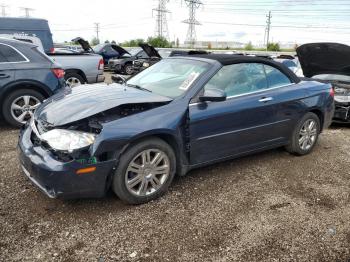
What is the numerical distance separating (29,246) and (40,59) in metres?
Answer: 4.32

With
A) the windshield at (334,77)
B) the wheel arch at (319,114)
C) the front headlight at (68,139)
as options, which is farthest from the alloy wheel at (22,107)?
the windshield at (334,77)

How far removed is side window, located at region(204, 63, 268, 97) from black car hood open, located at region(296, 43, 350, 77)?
8.99ft

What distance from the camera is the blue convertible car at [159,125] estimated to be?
10.1 ft

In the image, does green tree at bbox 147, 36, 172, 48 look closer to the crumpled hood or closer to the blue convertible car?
the blue convertible car

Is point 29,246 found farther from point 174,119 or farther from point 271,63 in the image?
point 271,63

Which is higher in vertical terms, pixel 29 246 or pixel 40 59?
pixel 40 59

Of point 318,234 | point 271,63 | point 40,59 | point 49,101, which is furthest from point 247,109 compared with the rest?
point 40,59

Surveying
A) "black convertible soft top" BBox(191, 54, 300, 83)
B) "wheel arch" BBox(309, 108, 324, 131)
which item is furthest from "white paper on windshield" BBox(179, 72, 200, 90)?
"wheel arch" BBox(309, 108, 324, 131)

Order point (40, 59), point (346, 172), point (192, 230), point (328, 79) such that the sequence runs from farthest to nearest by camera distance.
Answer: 1. point (328, 79)
2. point (40, 59)
3. point (346, 172)
4. point (192, 230)

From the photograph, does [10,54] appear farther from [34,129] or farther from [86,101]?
[86,101]

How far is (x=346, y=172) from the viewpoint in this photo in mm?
4609

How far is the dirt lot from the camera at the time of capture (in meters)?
2.79

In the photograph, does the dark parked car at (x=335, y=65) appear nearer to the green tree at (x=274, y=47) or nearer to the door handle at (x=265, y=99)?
the door handle at (x=265, y=99)

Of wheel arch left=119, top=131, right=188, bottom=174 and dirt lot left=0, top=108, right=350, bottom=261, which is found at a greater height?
wheel arch left=119, top=131, right=188, bottom=174
